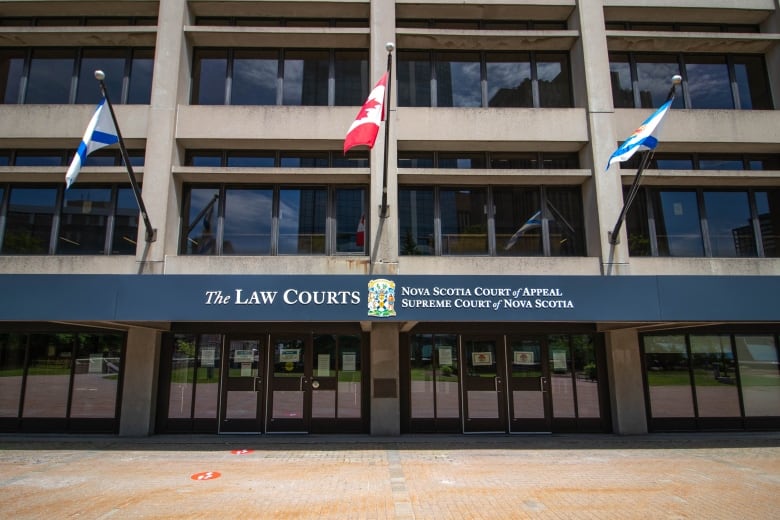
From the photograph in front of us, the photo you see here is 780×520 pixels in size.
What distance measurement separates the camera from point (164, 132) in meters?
13.6

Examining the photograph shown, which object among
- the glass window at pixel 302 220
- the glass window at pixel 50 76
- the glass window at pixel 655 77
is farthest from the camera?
the glass window at pixel 655 77

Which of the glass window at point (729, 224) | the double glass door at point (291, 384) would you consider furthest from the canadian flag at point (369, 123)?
the glass window at point (729, 224)

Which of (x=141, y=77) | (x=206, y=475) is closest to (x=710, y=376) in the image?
(x=206, y=475)

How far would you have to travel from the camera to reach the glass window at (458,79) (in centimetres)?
1492

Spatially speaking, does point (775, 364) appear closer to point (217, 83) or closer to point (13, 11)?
point (217, 83)

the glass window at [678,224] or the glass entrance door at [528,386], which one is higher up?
the glass window at [678,224]

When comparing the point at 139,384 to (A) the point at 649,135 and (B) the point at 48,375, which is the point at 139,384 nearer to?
(B) the point at 48,375

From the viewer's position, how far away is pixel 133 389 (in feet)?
42.8

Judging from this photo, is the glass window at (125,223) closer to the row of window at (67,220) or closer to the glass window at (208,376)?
the row of window at (67,220)

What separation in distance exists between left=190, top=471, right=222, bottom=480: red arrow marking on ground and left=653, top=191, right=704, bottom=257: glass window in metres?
12.7

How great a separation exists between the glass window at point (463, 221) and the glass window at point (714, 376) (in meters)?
6.82

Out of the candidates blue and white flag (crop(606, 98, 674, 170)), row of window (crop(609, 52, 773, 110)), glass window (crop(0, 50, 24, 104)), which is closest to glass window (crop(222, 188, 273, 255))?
glass window (crop(0, 50, 24, 104))

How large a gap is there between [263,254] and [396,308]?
4.68 metres

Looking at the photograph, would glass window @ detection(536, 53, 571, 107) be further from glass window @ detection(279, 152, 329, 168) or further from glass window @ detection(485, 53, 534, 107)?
glass window @ detection(279, 152, 329, 168)
